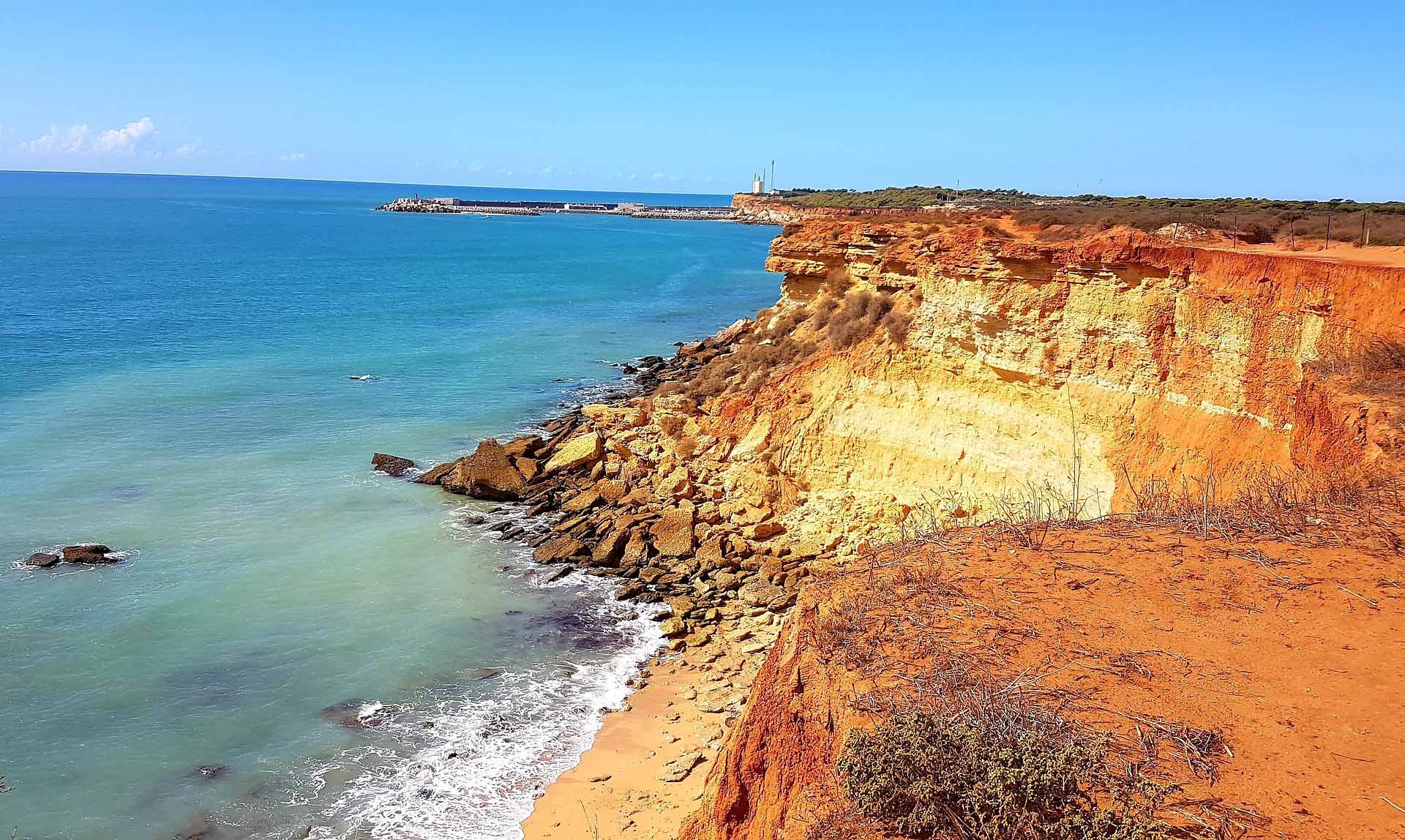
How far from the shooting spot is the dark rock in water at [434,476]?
26812 millimetres

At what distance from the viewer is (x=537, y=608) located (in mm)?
19109

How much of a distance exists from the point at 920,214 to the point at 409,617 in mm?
18618

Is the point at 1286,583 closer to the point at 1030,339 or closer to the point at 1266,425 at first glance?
the point at 1266,425

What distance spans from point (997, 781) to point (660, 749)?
9.42 meters

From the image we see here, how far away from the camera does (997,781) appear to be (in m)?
5.41

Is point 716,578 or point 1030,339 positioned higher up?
point 1030,339

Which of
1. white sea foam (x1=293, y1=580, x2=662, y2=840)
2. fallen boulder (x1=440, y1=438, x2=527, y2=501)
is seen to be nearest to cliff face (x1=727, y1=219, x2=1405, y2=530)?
fallen boulder (x1=440, y1=438, x2=527, y2=501)

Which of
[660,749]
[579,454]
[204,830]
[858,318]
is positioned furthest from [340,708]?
[858,318]

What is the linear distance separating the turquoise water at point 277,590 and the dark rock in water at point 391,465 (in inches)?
17.9

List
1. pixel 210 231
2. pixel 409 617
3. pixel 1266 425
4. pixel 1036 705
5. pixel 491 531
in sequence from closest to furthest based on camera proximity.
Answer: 1. pixel 1036 705
2. pixel 1266 425
3. pixel 409 617
4. pixel 491 531
5. pixel 210 231

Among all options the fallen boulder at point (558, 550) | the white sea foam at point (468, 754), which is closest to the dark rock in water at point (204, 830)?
the white sea foam at point (468, 754)

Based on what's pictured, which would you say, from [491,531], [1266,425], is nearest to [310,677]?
[491,531]

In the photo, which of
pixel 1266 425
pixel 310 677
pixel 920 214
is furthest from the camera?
pixel 920 214

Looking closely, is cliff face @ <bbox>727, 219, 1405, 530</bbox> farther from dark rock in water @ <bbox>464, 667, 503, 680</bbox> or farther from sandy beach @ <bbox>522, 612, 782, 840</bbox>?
dark rock in water @ <bbox>464, 667, 503, 680</bbox>
